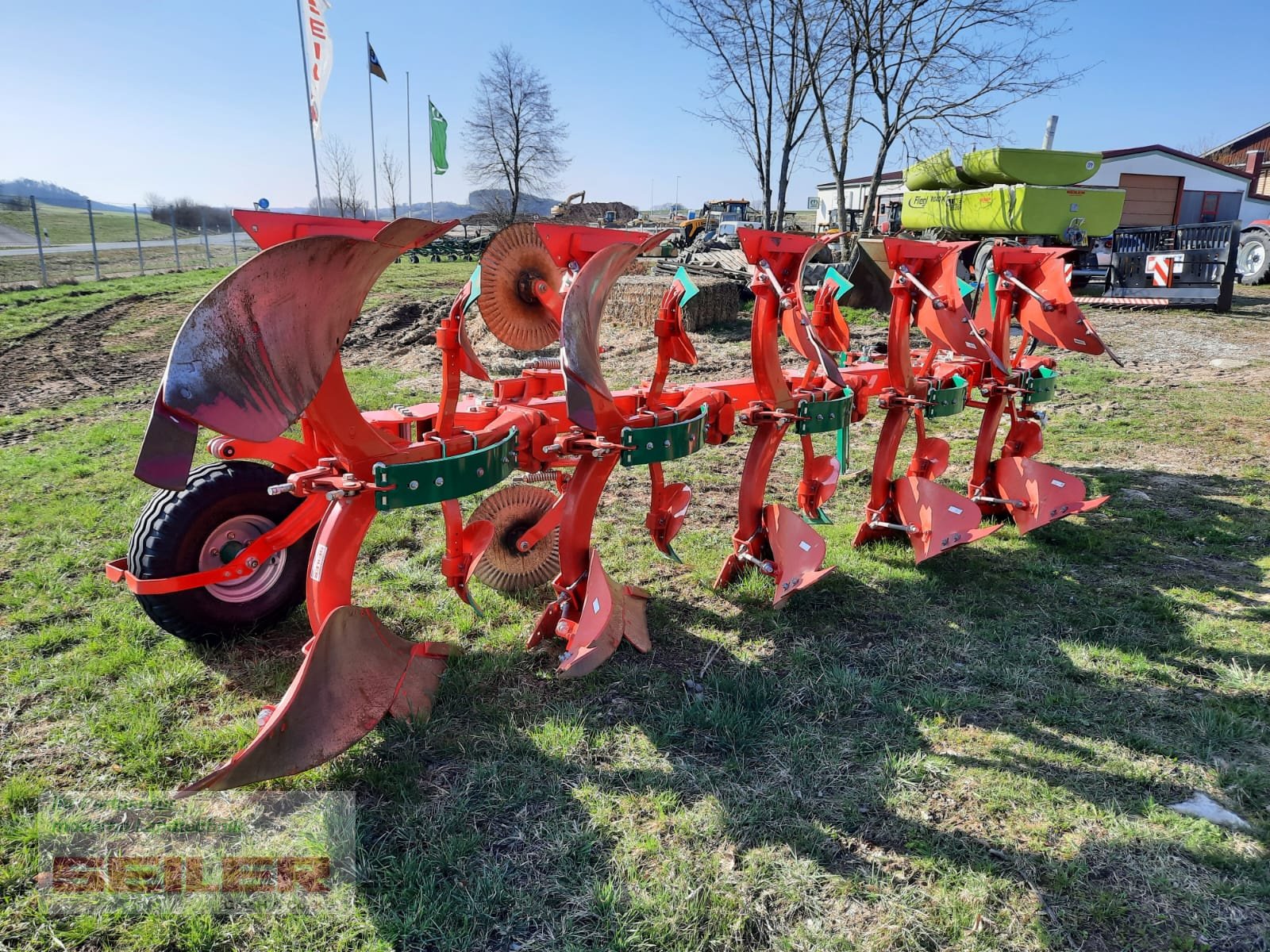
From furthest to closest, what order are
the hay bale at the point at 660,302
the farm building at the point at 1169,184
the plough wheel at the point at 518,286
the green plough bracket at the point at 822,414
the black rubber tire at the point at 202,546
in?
1. the farm building at the point at 1169,184
2. the hay bale at the point at 660,302
3. the green plough bracket at the point at 822,414
4. the plough wheel at the point at 518,286
5. the black rubber tire at the point at 202,546

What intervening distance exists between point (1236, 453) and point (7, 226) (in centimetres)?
3545

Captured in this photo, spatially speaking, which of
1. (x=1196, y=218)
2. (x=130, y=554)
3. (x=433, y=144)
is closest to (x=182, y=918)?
(x=130, y=554)

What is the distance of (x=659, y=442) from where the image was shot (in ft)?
11.2

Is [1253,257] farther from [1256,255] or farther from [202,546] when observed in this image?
[202,546]

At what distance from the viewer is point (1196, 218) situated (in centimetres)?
2527

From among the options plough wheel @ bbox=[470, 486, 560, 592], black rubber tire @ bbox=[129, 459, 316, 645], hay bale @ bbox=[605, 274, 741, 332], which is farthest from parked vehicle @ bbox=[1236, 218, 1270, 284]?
black rubber tire @ bbox=[129, 459, 316, 645]

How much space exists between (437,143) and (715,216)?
14899 mm

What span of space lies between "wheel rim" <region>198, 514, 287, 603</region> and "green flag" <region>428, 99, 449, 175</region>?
88.5ft

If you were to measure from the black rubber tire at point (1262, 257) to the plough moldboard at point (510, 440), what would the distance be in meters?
17.8

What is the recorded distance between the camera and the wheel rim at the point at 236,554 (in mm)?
3264

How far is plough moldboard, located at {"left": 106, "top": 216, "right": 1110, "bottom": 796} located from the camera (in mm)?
2205

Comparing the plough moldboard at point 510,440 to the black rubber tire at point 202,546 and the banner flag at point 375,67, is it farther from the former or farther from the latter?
the banner flag at point 375,67

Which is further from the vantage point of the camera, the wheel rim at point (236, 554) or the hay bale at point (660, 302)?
the hay bale at point (660, 302)

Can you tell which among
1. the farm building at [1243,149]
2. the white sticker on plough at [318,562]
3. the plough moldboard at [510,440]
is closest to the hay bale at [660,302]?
the plough moldboard at [510,440]
